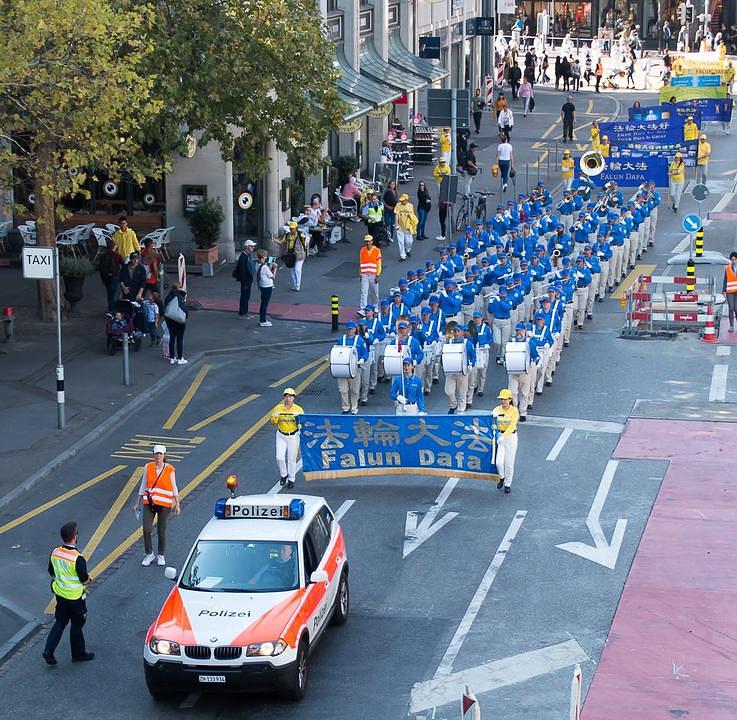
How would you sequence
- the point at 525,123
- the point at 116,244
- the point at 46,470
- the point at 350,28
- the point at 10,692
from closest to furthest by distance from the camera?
the point at 10,692
the point at 46,470
the point at 116,244
the point at 350,28
the point at 525,123

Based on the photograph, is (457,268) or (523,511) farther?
(457,268)

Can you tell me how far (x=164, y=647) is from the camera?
1459 centimetres

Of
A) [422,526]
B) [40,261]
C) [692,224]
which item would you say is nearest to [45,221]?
[40,261]

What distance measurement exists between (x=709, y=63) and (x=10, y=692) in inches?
2117

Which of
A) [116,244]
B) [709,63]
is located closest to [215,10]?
[116,244]

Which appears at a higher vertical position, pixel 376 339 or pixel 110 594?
pixel 376 339

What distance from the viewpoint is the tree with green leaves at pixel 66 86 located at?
22562 mm

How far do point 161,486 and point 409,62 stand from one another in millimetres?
36710

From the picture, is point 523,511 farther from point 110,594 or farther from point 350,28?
point 350,28

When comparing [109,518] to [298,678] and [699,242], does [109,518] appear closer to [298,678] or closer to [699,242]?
[298,678]

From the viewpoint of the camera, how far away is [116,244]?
33.2 m

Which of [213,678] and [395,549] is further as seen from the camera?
[395,549]

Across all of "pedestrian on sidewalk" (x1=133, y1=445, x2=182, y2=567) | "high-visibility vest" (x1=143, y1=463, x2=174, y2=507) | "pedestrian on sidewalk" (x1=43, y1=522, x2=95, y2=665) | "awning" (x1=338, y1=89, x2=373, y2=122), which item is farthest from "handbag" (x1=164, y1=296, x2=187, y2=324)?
"awning" (x1=338, y1=89, x2=373, y2=122)

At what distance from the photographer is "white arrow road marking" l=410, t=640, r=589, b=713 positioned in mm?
15102
